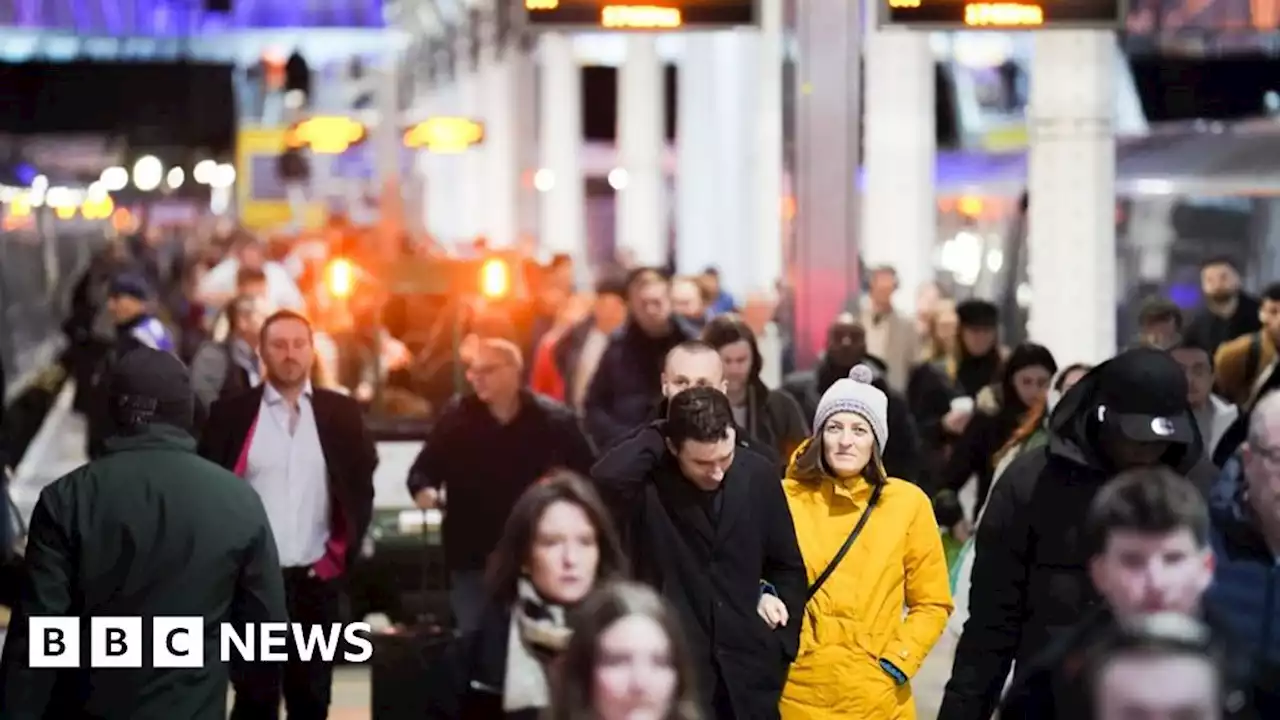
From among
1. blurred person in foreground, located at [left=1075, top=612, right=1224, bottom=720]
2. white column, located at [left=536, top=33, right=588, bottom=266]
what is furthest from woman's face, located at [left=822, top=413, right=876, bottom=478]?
white column, located at [left=536, top=33, right=588, bottom=266]

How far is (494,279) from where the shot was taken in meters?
17.4

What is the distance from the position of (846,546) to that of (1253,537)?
191 cm

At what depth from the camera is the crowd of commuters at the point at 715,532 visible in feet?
16.0

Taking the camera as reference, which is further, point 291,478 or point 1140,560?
point 291,478

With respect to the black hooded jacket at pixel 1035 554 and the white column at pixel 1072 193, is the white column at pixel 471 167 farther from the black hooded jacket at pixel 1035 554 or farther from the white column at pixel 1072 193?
the black hooded jacket at pixel 1035 554

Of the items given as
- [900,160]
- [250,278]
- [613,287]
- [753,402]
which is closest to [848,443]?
[753,402]

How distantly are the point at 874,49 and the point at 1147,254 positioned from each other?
17.7 feet

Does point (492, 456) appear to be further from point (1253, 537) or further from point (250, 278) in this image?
point (250, 278)

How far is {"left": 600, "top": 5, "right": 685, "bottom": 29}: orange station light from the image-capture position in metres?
12.5

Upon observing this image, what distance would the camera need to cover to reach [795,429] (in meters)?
9.89

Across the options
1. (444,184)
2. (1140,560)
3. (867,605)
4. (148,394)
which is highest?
(444,184)

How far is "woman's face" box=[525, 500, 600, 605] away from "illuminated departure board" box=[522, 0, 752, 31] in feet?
23.9

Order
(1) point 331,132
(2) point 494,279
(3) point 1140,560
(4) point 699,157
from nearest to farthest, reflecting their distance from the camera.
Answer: (3) point 1140,560 → (2) point 494,279 → (1) point 331,132 → (4) point 699,157

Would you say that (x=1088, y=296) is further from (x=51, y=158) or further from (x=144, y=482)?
(x=51, y=158)
